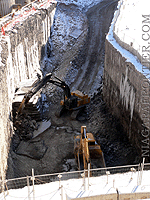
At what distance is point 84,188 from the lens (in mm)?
6691

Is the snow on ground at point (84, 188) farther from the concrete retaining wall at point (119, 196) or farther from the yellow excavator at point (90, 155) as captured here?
the yellow excavator at point (90, 155)

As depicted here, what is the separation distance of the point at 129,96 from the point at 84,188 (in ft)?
25.8

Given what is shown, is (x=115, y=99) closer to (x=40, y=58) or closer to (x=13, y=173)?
(x=13, y=173)

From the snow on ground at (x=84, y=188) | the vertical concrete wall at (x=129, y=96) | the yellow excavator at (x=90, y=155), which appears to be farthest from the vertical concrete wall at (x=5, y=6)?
the snow on ground at (x=84, y=188)

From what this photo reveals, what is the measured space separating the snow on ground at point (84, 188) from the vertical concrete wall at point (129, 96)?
515cm

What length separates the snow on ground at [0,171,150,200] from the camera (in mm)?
6516

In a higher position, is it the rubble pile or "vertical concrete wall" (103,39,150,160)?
"vertical concrete wall" (103,39,150,160)

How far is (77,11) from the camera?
35094 mm

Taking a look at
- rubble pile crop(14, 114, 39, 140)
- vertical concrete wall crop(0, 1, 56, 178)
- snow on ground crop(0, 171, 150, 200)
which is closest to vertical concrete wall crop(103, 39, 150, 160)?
snow on ground crop(0, 171, 150, 200)

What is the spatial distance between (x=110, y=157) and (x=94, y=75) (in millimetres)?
11980

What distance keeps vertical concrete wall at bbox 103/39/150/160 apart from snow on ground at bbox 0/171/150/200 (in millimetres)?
5148

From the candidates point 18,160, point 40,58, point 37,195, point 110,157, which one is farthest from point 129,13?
point 37,195

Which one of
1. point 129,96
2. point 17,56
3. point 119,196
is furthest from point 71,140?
point 119,196

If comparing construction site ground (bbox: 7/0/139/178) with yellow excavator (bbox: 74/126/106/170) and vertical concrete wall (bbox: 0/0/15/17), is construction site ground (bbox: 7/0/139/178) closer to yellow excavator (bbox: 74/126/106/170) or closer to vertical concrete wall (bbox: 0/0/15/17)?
yellow excavator (bbox: 74/126/106/170)
